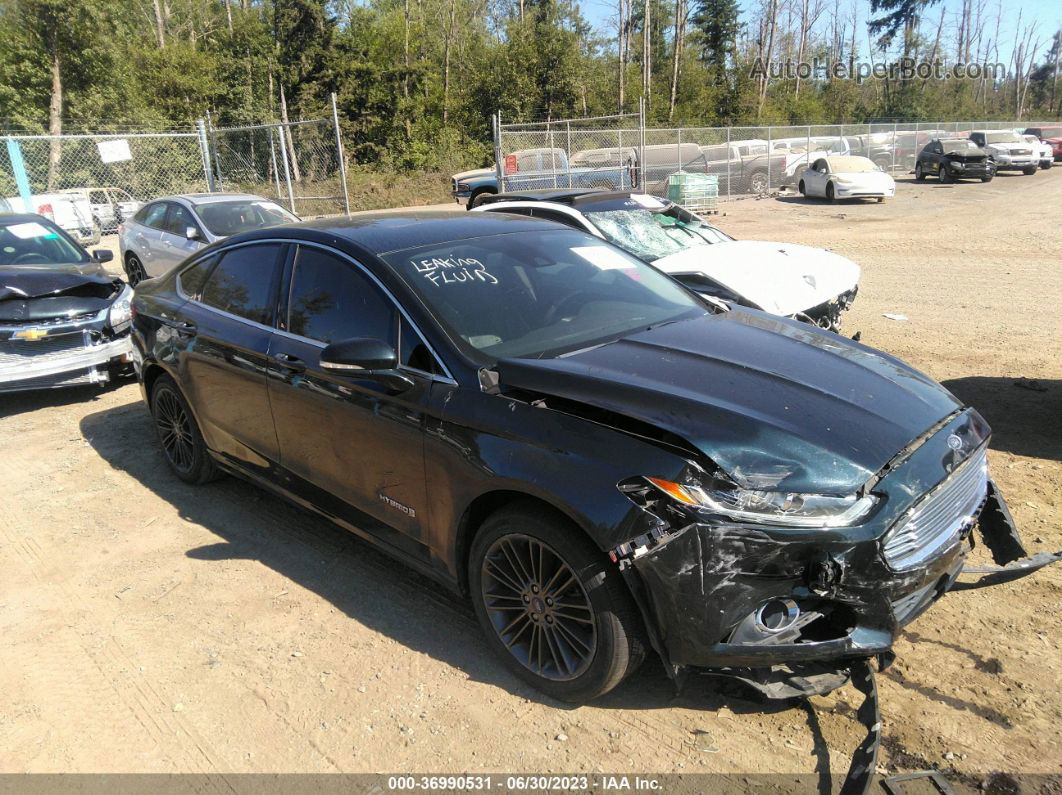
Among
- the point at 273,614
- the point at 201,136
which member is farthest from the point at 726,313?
the point at 201,136

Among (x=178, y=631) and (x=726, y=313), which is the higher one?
(x=726, y=313)

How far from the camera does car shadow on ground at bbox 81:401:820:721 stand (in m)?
2.98

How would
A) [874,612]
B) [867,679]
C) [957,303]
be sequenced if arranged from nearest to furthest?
[874,612] < [867,679] < [957,303]

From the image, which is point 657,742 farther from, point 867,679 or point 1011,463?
point 1011,463

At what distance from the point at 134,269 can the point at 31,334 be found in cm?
586

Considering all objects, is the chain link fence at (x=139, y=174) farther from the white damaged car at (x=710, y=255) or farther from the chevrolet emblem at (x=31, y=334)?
the chevrolet emblem at (x=31, y=334)

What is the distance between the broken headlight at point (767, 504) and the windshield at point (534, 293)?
39.6 inches

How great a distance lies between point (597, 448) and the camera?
2.60m

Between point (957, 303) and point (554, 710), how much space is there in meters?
8.68

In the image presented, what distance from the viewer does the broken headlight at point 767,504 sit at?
2.41 meters

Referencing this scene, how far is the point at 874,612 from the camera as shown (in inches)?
97.6

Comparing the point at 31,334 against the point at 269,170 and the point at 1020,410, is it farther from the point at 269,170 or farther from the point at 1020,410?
the point at 269,170

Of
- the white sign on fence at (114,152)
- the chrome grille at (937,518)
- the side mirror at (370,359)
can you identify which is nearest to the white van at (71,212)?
the white sign on fence at (114,152)

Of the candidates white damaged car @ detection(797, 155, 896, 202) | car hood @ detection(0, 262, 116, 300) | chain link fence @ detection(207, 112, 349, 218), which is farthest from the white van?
white damaged car @ detection(797, 155, 896, 202)
